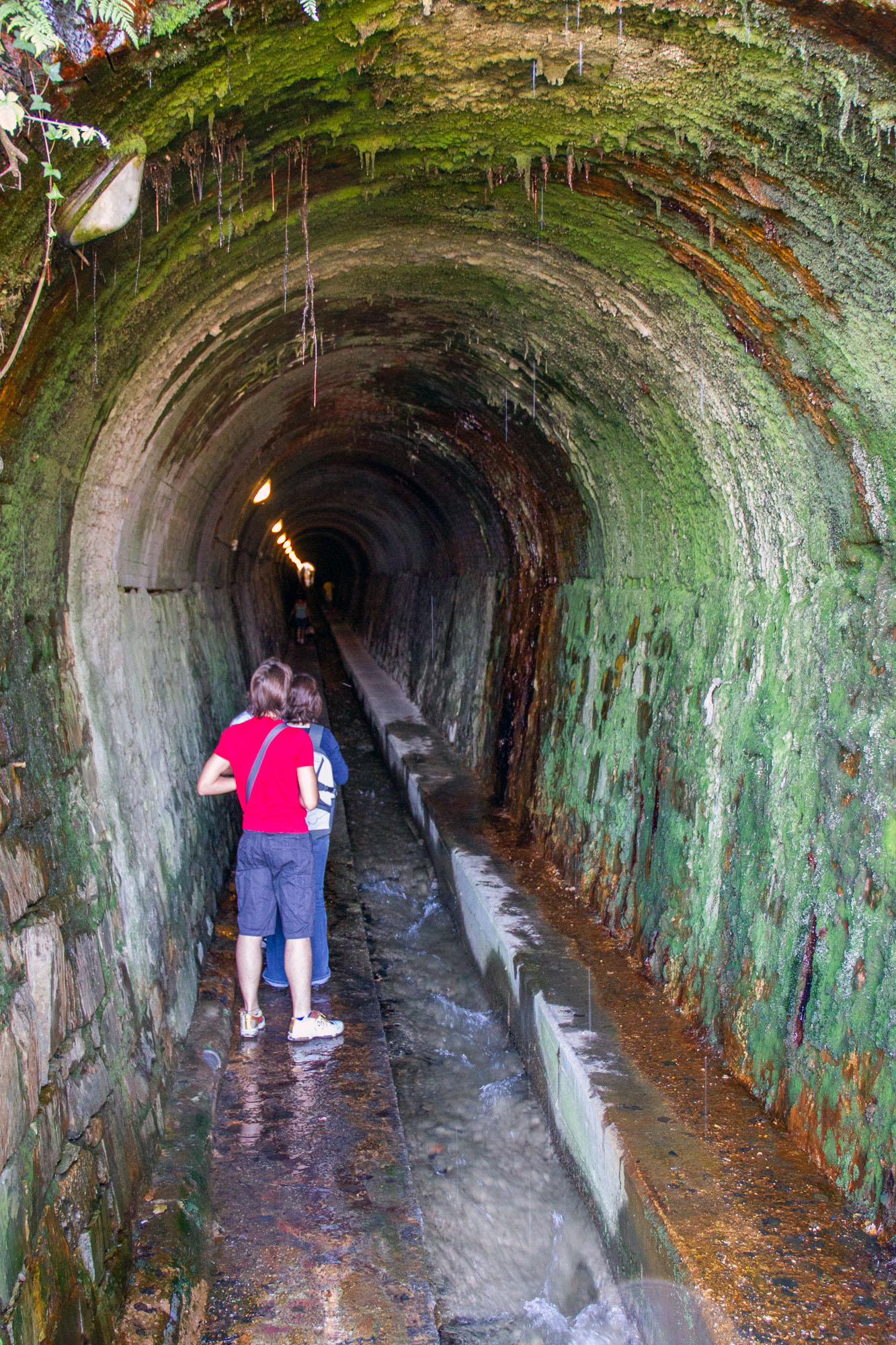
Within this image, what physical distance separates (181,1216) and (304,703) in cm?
235

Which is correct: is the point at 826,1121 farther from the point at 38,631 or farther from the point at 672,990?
the point at 38,631

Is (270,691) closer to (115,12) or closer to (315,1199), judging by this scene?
(315,1199)

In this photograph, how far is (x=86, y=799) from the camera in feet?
12.5

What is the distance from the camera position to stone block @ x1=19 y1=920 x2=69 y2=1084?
2.85 m

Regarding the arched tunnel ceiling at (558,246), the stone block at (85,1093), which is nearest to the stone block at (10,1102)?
the stone block at (85,1093)

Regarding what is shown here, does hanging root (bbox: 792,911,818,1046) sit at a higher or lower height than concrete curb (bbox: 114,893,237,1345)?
higher

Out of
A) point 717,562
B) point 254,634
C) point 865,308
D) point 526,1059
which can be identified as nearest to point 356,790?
point 254,634

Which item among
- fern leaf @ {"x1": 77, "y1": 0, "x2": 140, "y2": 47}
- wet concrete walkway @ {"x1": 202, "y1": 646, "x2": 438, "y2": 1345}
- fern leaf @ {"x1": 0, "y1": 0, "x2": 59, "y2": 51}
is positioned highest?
fern leaf @ {"x1": 77, "y1": 0, "x2": 140, "y2": 47}

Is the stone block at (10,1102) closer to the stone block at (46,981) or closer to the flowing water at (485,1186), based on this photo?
the stone block at (46,981)

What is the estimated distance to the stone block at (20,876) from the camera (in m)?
2.80

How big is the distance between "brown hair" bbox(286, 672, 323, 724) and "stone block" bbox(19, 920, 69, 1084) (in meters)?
2.11

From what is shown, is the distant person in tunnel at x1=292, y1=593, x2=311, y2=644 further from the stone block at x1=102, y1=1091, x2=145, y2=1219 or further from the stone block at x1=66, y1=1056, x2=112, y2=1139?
the stone block at x1=66, y1=1056, x2=112, y2=1139

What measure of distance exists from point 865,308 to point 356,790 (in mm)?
9839

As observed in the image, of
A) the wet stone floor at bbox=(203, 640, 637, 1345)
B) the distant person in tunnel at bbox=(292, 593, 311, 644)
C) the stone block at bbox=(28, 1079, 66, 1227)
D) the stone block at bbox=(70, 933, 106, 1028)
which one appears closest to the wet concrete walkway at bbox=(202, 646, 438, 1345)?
the wet stone floor at bbox=(203, 640, 637, 1345)
